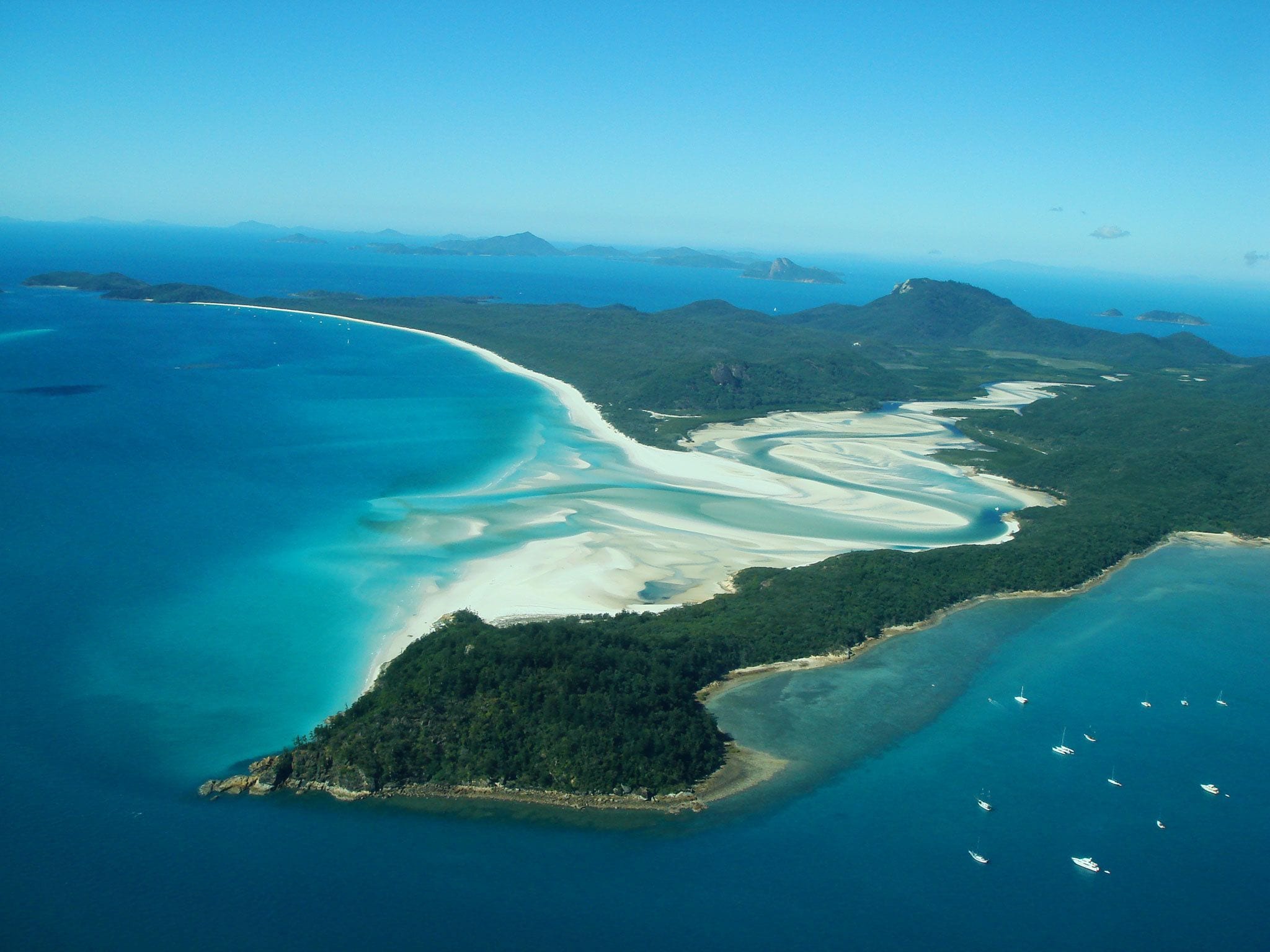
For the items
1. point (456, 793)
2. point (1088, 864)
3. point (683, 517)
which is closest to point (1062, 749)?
point (1088, 864)

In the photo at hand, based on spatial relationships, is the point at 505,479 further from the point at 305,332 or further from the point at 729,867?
the point at 305,332

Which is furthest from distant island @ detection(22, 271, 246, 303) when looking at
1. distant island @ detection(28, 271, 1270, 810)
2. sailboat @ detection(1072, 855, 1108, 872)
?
sailboat @ detection(1072, 855, 1108, 872)

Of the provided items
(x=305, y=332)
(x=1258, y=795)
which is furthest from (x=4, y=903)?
(x=305, y=332)

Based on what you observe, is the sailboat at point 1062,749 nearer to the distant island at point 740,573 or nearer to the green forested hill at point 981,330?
the distant island at point 740,573

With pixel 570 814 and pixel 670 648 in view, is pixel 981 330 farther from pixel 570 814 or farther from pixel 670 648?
pixel 570 814

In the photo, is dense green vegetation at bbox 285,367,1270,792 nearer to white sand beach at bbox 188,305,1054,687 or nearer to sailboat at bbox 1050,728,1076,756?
white sand beach at bbox 188,305,1054,687

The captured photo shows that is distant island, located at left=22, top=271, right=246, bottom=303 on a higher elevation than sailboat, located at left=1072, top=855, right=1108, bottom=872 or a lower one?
higher

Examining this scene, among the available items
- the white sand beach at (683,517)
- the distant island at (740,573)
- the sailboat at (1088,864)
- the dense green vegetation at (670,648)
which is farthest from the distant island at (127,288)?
the sailboat at (1088,864)
